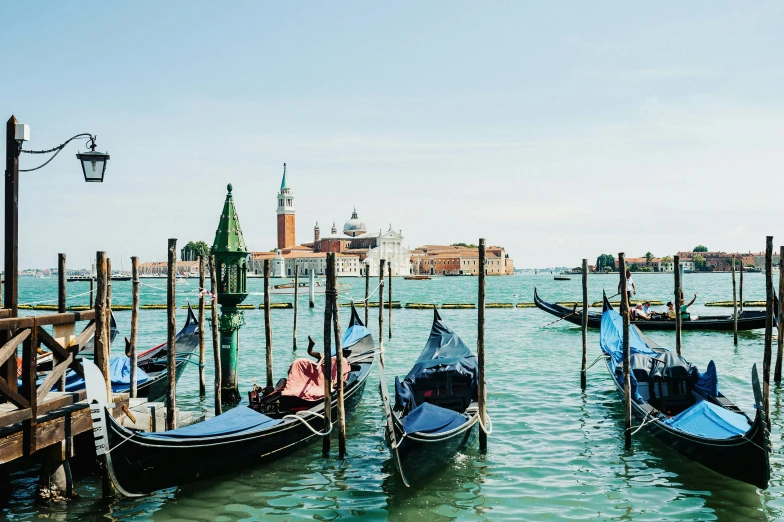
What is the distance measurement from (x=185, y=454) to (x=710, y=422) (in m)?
3.78

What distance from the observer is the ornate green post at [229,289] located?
7.77m

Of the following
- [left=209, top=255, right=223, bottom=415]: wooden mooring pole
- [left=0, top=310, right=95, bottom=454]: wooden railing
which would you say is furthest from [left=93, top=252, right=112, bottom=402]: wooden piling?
[left=209, top=255, right=223, bottom=415]: wooden mooring pole

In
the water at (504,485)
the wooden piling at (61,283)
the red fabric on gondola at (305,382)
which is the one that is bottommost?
the water at (504,485)

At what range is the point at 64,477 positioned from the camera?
464 cm

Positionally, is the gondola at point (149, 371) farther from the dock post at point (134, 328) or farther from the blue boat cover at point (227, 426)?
the blue boat cover at point (227, 426)

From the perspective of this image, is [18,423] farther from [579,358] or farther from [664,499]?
[579,358]

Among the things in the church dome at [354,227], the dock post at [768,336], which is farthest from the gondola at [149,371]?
the church dome at [354,227]

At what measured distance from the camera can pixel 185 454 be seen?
4719 millimetres

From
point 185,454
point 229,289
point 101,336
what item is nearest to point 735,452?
point 185,454

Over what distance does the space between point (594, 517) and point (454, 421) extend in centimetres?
123

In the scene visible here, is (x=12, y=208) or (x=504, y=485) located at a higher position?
(x=12, y=208)

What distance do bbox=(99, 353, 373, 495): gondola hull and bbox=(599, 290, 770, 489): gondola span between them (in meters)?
2.90

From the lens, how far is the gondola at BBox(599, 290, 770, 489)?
458cm

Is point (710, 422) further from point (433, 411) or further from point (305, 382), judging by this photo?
point (305, 382)
